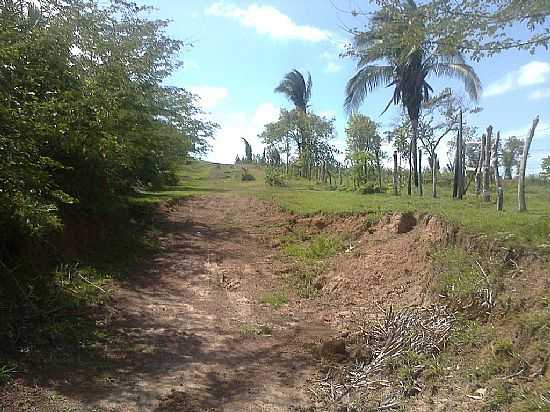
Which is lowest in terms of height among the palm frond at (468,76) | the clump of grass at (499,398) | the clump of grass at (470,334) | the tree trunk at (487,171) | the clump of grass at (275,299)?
the clump of grass at (275,299)

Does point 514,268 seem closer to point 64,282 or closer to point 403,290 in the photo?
point 403,290

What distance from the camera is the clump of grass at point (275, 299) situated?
8.85m

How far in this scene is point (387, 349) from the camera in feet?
19.9

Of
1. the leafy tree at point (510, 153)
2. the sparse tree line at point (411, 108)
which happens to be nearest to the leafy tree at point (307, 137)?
the sparse tree line at point (411, 108)

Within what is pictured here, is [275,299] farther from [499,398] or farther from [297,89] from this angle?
[297,89]

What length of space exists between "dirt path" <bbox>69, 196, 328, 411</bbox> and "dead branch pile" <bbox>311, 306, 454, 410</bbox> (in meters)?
0.42

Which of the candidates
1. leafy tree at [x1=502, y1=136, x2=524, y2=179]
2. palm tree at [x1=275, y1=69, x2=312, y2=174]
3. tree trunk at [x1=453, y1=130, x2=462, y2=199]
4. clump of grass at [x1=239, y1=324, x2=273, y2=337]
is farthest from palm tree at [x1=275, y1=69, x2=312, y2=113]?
clump of grass at [x1=239, y1=324, x2=273, y2=337]

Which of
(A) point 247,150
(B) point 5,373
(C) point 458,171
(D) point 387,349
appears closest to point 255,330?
(D) point 387,349

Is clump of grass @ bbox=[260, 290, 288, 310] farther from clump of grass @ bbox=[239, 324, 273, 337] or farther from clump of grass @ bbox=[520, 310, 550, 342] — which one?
clump of grass @ bbox=[520, 310, 550, 342]

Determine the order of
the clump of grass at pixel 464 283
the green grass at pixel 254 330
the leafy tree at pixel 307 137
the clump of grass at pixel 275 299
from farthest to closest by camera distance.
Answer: the leafy tree at pixel 307 137
the clump of grass at pixel 275 299
the green grass at pixel 254 330
the clump of grass at pixel 464 283

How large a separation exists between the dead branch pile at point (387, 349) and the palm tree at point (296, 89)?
3579 cm

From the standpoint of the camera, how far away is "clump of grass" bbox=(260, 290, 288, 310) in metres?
8.85

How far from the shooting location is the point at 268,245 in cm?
1264

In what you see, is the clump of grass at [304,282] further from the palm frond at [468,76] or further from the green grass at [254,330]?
the palm frond at [468,76]
